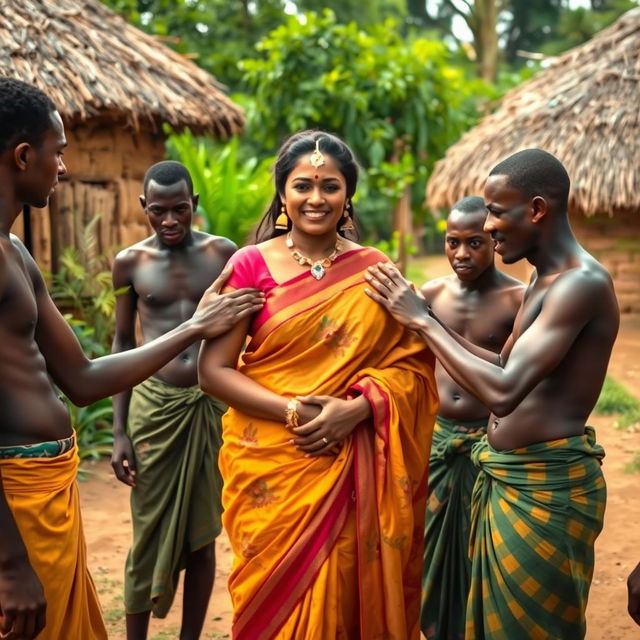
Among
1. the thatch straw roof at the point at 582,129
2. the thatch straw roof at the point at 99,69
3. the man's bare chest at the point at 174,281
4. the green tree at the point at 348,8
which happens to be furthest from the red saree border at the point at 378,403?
the green tree at the point at 348,8

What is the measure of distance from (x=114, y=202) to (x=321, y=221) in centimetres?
508

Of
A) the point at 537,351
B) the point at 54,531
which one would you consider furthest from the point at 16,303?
the point at 537,351

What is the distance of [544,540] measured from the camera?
2.64 meters

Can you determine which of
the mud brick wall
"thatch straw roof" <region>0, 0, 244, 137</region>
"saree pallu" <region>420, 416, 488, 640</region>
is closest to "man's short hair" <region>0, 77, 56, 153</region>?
"saree pallu" <region>420, 416, 488, 640</region>

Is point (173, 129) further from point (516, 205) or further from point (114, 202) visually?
point (516, 205)

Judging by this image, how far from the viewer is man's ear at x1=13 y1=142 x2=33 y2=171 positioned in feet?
7.53

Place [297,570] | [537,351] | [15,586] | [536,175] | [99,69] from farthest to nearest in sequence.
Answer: [99,69], [297,570], [536,175], [537,351], [15,586]

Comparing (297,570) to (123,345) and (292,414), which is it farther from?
(123,345)

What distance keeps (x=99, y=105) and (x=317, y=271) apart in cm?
454

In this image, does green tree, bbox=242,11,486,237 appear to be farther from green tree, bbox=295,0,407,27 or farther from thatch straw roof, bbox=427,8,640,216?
green tree, bbox=295,0,407,27

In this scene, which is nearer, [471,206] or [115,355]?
[115,355]

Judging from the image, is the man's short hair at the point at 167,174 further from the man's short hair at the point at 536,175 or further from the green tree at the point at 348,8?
the green tree at the point at 348,8

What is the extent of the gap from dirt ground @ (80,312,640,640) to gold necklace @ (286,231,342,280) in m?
2.09

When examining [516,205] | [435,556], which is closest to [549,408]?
[516,205]
